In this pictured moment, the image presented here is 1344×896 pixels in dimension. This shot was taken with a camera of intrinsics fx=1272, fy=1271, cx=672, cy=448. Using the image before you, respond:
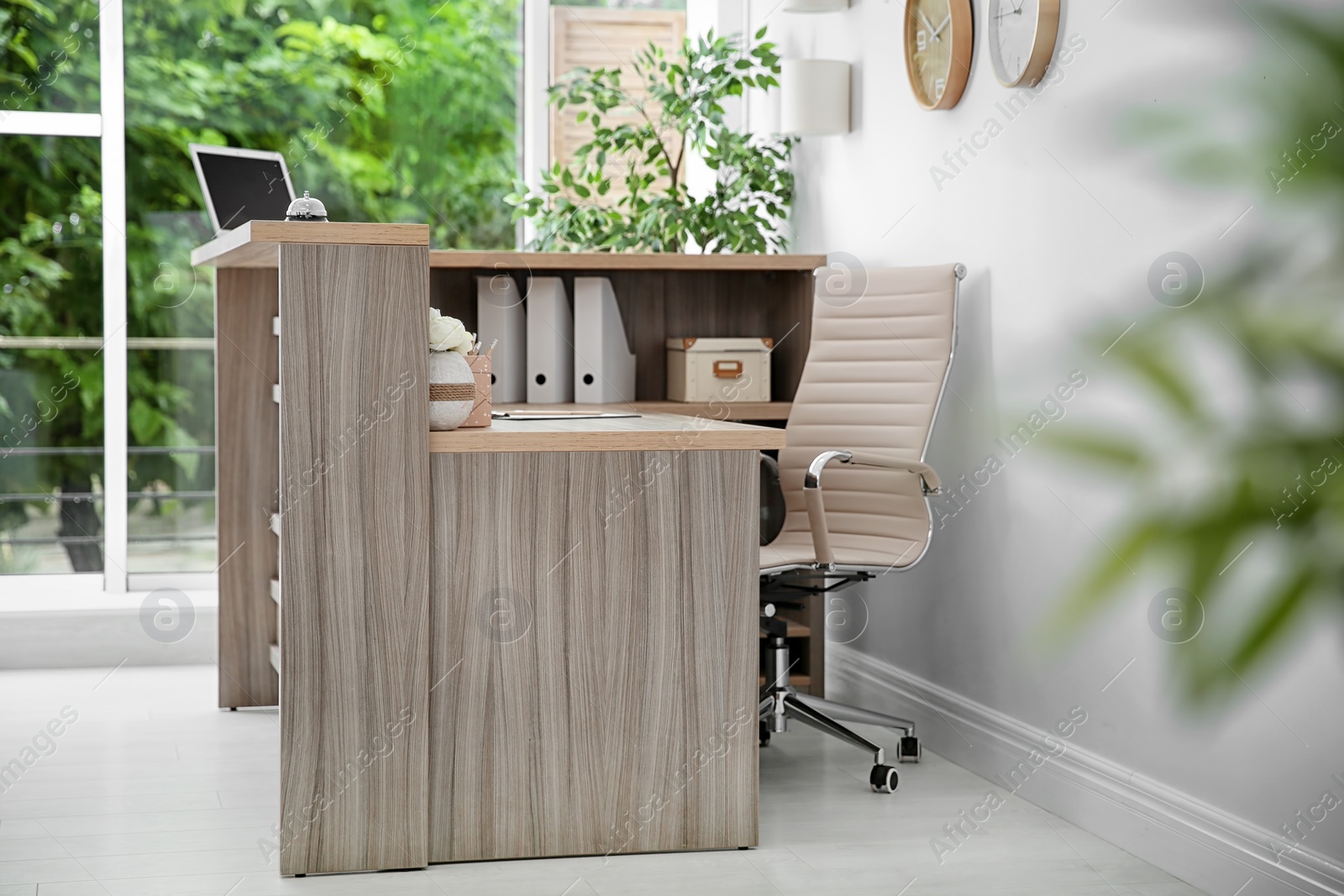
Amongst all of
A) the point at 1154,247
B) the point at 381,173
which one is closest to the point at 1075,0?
the point at 1154,247

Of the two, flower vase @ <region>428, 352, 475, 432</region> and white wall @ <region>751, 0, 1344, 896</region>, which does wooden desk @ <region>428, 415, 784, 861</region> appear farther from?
white wall @ <region>751, 0, 1344, 896</region>

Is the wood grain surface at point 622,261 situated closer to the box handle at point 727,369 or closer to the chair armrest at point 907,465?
the box handle at point 727,369

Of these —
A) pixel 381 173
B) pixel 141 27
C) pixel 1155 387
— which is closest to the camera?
pixel 1155 387

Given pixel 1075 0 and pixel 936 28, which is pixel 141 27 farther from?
pixel 1075 0

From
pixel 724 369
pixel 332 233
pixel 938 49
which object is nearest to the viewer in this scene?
pixel 332 233

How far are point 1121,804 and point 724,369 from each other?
172 cm

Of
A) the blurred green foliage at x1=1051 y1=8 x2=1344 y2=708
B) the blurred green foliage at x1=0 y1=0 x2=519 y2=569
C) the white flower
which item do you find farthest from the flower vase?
the blurred green foliage at x1=0 y1=0 x2=519 y2=569

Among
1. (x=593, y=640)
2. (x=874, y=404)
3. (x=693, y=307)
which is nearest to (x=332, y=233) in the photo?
(x=593, y=640)

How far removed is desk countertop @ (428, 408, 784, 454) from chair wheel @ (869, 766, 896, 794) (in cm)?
81

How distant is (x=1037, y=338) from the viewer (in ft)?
8.39

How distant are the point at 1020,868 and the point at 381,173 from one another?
320 cm

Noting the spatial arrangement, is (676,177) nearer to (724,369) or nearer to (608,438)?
(724,369)

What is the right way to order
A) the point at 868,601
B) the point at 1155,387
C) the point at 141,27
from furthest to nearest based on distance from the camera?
1. the point at 141,27
2. the point at 868,601
3. the point at 1155,387

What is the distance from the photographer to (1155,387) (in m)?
0.32
